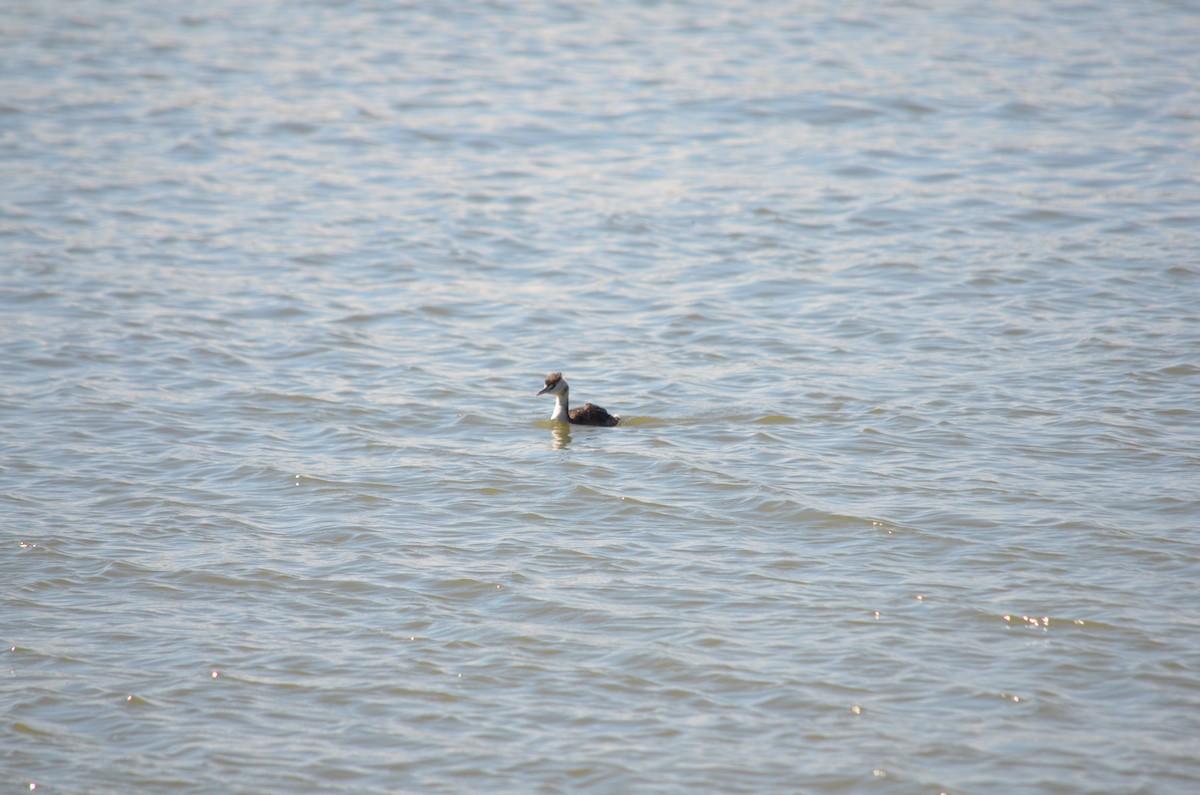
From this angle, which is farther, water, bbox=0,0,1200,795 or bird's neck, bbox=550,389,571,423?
bird's neck, bbox=550,389,571,423

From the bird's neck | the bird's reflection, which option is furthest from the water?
the bird's neck

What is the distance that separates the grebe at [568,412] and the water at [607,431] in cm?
26

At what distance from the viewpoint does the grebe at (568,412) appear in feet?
37.7

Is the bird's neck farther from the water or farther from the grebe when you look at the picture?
the water

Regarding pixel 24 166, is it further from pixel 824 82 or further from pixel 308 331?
pixel 824 82

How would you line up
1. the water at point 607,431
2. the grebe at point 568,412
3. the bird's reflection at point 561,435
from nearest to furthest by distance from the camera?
the water at point 607,431 → the bird's reflection at point 561,435 → the grebe at point 568,412

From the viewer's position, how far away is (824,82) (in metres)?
23.1

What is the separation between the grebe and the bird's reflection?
0.21 ft

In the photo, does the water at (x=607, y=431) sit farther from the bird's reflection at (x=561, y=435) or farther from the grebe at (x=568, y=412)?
the grebe at (x=568, y=412)

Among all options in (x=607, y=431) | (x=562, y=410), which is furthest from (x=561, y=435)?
(x=607, y=431)

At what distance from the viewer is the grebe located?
37.7 ft

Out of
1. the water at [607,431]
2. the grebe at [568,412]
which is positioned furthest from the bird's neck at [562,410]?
the water at [607,431]

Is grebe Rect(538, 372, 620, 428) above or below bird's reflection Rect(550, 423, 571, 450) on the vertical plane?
above

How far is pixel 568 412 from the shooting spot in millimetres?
11711
